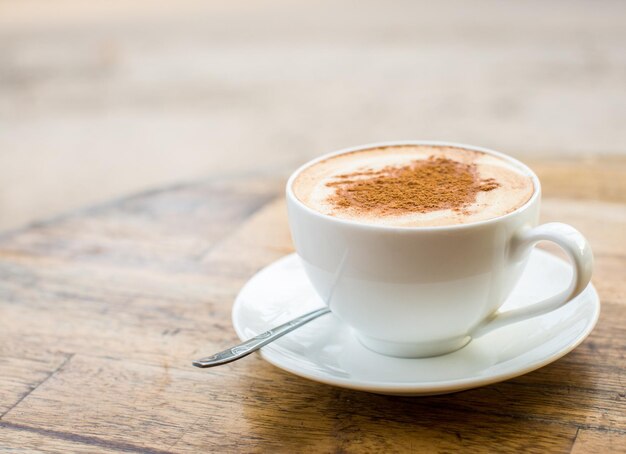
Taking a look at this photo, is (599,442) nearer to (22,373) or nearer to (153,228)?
(22,373)

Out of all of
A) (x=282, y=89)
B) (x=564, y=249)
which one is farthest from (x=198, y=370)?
(x=282, y=89)

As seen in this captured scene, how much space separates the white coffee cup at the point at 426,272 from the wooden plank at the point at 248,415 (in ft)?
0.21

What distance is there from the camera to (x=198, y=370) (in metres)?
0.69

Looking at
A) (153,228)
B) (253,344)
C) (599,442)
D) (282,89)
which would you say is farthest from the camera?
(282,89)

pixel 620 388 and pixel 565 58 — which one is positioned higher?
pixel 620 388

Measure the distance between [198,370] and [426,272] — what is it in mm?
238

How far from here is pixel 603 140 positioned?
9.25 ft

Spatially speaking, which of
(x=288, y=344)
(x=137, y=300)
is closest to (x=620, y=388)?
(x=288, y=344)

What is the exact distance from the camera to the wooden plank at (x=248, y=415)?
58cm

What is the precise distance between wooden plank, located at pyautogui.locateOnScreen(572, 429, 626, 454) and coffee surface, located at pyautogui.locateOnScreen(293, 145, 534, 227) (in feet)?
0.63

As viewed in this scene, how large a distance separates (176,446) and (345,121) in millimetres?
2757

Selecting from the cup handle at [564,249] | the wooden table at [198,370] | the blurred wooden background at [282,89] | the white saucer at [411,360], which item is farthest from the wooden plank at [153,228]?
the blurred wooden background at [282,89]

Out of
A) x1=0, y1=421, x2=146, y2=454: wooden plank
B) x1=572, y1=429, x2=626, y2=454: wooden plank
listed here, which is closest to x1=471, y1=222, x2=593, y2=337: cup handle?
x1=572, y1=429, x2=626, y2=454: wooden plank

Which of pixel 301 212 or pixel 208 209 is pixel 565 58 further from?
pixel 301 212
